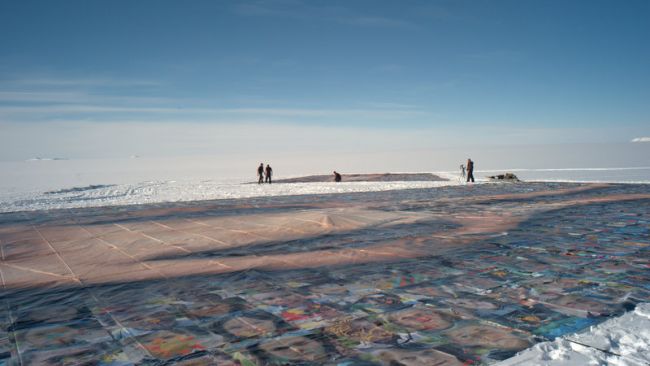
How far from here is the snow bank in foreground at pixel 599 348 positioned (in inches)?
126

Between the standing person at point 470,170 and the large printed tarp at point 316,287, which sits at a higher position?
the standing person at point 470,170

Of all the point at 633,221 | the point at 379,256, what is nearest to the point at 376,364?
the point at 379,256

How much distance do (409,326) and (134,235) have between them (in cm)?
678

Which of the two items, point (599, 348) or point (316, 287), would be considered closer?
point (599, 348)

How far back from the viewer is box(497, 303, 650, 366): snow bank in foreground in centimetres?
321

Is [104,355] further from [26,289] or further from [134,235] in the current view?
[134,235]

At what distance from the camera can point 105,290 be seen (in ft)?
17.4

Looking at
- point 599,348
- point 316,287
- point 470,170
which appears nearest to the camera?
point 599,348

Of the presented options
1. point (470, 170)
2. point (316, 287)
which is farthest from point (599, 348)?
point (470, 170)

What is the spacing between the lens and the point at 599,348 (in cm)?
339

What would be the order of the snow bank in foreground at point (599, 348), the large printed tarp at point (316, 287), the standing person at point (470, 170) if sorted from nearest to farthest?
the snow bank in foreground at point (599, 348)
the large printed tarp at point (316, 287)
the standing person at point (470, 170)

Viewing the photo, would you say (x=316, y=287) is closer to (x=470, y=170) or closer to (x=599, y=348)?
(x=599, y=348)

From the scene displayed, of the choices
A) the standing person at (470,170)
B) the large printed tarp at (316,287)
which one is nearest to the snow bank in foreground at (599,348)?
the large printed tarp at (316,287)

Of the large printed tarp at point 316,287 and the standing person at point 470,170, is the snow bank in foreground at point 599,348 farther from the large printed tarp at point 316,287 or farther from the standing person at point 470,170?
the standing person at point 470,170
